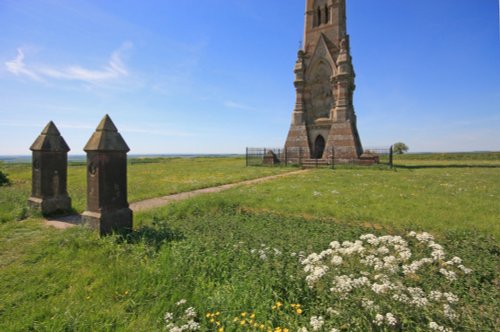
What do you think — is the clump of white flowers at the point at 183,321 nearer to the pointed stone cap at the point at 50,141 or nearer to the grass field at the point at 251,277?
the grass field at the point at 251,277

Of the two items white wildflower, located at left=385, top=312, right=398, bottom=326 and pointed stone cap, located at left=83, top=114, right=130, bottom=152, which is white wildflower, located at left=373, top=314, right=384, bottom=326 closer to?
white wildflower, located at left=385, top=312, right=398, bottom=326

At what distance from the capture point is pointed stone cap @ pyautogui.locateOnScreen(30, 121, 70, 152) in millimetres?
6895

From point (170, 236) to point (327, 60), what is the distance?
29337 millimetres

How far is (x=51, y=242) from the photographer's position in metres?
4.63

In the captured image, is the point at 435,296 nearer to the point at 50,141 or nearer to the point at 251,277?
the point at 251,277

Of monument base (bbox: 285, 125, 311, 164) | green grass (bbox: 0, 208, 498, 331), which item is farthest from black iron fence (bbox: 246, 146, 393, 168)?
green grass (bbox: 0, 208, 498, 331)

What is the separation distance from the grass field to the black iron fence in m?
19.6

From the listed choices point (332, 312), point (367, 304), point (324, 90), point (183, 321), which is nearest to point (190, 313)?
point (183, 321)

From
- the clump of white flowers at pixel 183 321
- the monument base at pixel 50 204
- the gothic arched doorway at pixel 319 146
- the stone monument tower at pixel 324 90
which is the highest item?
the stone monument tower at pixel 324 90

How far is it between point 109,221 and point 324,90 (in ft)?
94.5

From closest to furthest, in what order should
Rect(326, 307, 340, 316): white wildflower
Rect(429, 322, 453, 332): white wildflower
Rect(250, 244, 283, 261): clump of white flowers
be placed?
Rect(429, 322, 453, 332): white wildflower < Rect(326, 307, 340, 316): white wildflower < Rect(250, 244, 283, 261): clump of white flowers

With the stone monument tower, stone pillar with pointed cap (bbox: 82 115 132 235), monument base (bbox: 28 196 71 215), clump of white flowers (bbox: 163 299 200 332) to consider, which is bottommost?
clump of white flowers (bbox: 163 299 200 332)

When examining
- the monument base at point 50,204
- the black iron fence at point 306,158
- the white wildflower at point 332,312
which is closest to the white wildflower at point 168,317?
the white wildflower at point 332,312

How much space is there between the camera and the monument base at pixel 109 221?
5.03 meters
